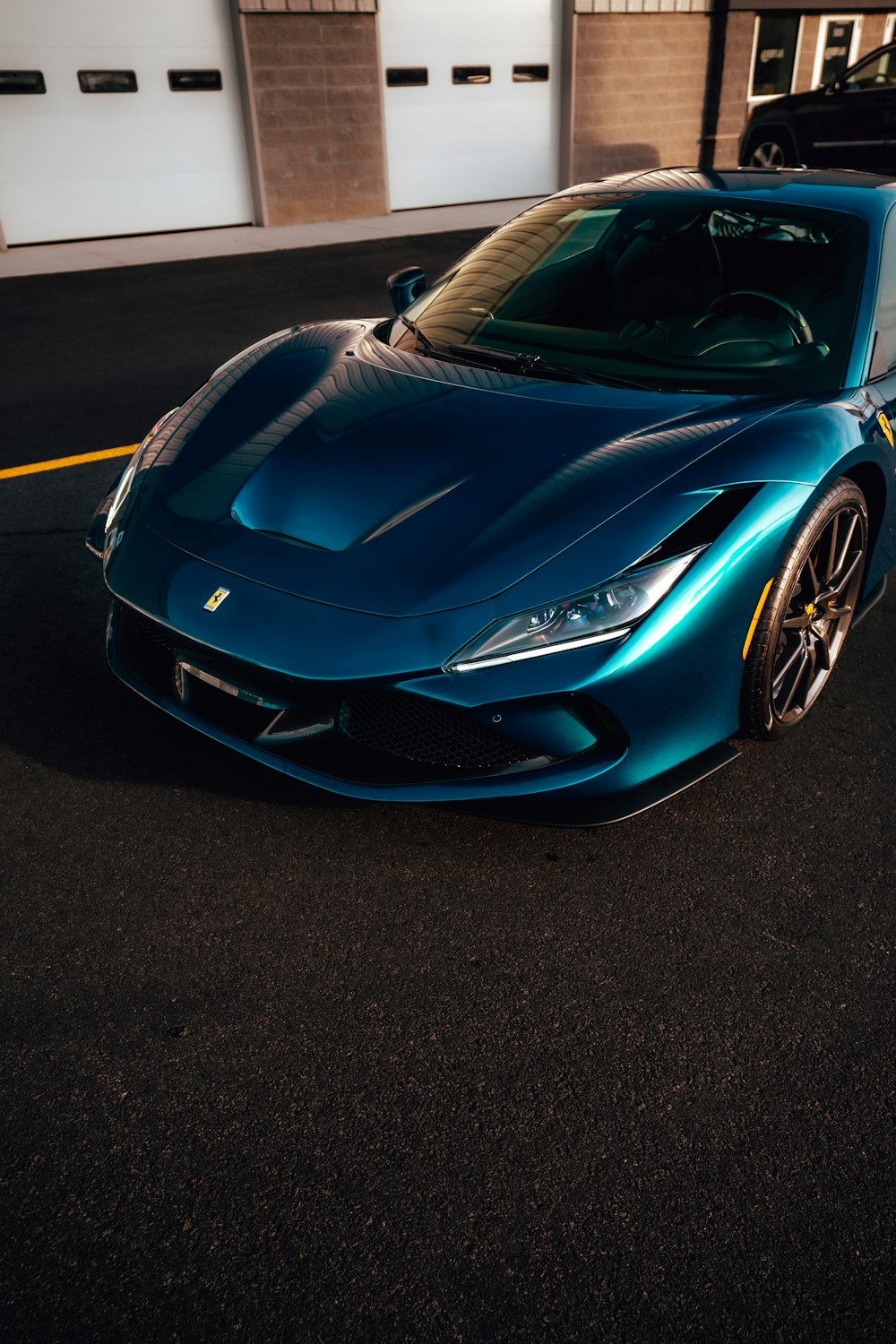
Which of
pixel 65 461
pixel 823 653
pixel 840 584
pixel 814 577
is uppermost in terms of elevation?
pixel 814 577

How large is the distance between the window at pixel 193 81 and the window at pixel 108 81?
453mm

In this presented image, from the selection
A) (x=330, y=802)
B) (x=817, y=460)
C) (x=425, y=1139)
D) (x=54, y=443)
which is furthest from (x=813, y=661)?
(x=54, y=443)

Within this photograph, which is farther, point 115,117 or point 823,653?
point 115,117

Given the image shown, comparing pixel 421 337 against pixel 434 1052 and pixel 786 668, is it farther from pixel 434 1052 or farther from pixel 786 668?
pixel 434 1052

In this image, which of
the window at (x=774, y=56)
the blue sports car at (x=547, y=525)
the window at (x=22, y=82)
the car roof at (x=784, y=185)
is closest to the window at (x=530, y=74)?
the window at (x=774, y=56)

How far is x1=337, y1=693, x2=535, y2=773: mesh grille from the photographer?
2.38m

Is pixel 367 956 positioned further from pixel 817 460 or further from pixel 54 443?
pixel 54 443

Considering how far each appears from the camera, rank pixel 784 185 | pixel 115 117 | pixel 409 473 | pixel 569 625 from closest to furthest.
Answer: pixel 569 625 < pixel 409 473 < pixel 784 185 < pixel 115 117

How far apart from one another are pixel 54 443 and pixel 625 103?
1333cm

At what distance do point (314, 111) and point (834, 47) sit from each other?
1093cm

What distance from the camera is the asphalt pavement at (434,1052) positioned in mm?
1698

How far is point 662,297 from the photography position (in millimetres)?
3449

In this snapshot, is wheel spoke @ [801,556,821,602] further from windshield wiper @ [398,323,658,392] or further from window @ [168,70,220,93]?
window @ [168,70,220,93]

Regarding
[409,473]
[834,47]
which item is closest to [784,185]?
[409,473]
